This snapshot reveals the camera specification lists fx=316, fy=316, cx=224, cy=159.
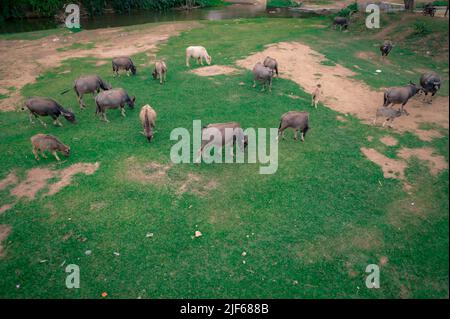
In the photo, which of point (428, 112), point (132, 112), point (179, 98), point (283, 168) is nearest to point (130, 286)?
point (283, 168)

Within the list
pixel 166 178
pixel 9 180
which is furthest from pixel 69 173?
pixel 166 178

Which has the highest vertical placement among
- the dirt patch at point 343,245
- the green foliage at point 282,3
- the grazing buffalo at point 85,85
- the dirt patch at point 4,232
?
the green foliage at point 282,3

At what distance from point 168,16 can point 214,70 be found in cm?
2903

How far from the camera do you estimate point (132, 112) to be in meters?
15.2

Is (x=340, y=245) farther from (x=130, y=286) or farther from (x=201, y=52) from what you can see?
(x=201, y=52)

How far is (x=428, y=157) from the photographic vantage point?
40.3 ft

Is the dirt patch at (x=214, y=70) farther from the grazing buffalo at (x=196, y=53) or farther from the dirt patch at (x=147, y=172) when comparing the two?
the dirt patch at (x=147, y=172)

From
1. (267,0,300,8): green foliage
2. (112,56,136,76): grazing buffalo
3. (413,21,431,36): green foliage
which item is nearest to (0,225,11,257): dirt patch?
(112,56,136,76): grazing buffalo

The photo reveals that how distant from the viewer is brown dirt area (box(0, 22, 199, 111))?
19.1m

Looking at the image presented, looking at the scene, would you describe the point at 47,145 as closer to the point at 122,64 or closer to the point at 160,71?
the point at 160,71

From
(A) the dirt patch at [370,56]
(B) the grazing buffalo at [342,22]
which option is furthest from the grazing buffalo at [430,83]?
(B) the grazing buffalo at [342,22]

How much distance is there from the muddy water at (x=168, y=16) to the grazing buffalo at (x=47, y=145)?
30657 millimetres

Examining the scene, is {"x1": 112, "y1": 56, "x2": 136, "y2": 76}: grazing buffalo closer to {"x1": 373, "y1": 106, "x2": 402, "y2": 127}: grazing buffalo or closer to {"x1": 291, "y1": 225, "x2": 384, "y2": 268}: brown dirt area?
{"x1": 373, "y1": 106, "x2": 402, "y2": 127}: grazing buffalo

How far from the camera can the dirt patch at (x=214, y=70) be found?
19.6 metres
